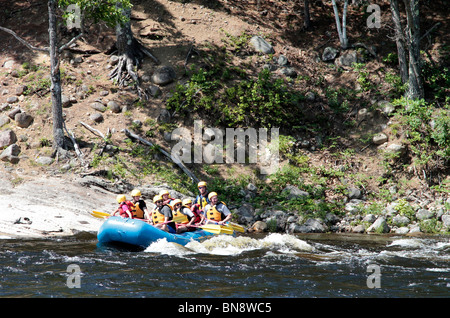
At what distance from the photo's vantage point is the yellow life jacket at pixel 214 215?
1235 centimetres

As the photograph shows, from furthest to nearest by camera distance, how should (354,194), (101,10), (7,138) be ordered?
(354,194), (7,138), (101,10)

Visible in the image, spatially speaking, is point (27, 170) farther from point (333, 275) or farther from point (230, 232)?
point (333, 275)

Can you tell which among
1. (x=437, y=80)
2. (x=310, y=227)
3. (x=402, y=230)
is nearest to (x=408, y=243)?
(x=402, y=230)

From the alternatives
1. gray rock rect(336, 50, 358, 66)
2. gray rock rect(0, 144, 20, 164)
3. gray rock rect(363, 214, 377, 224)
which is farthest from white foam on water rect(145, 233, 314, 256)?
gray rock rect(336, 50, 358, 66)

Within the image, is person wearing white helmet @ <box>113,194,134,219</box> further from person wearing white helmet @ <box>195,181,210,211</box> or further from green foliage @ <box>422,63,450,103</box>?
green foliage @ <box>422,63,450,103</box>

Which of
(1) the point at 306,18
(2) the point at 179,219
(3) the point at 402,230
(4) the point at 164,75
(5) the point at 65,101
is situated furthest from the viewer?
(1) the point at 306,18

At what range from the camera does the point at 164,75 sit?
18391mm

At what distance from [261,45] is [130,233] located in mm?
12475

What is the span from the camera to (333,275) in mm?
8297

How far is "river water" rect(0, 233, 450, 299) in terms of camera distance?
7.23 m

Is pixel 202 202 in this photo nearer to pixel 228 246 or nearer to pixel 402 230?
pixel 228 246

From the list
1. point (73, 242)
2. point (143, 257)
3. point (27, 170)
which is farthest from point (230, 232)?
point (27, 170)

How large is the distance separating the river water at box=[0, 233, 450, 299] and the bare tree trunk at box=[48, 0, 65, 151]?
475 cm

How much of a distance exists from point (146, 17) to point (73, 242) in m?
13.0
